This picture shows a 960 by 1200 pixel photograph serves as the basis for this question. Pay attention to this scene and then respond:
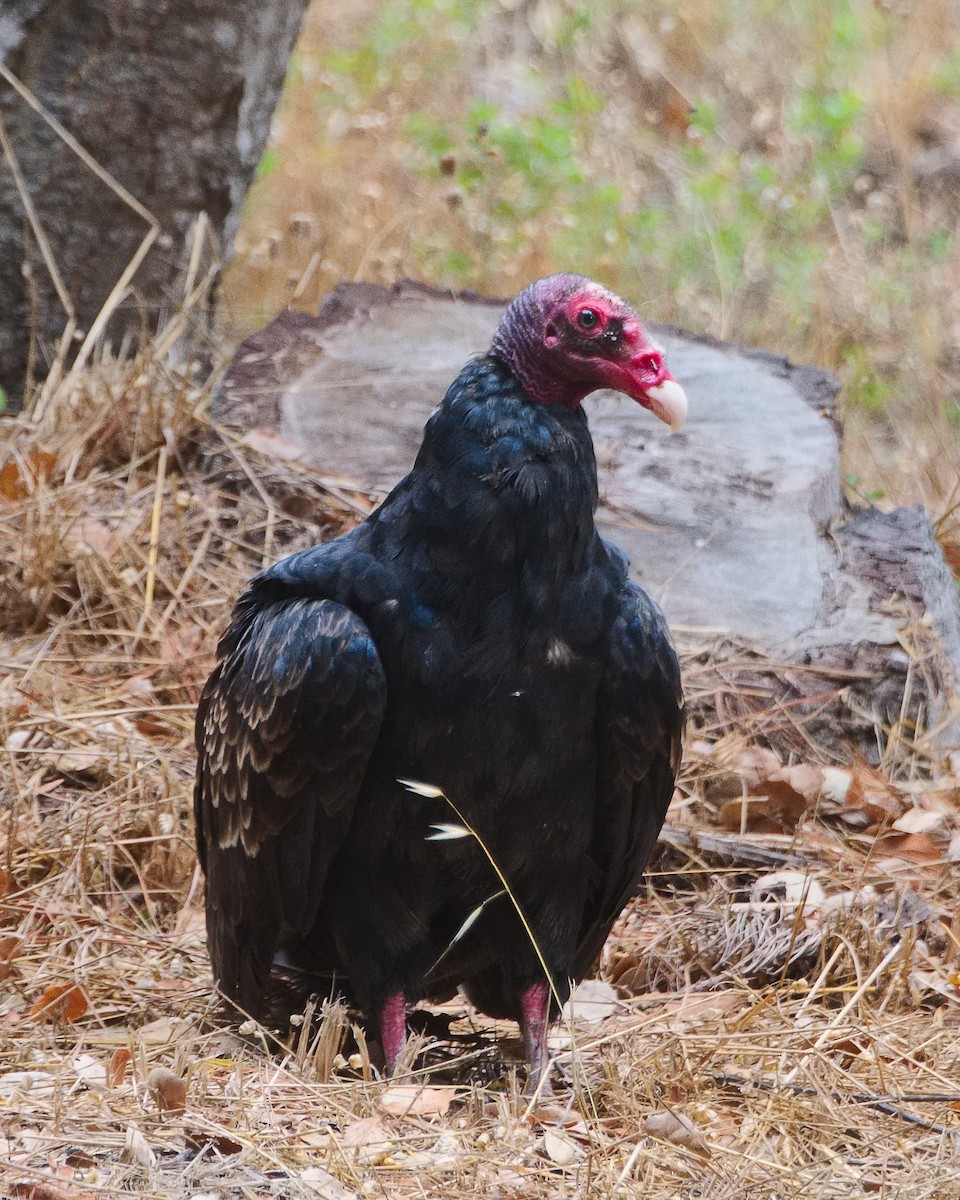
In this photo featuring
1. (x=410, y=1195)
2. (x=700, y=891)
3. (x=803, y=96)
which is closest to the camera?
(x=410, y=1195)

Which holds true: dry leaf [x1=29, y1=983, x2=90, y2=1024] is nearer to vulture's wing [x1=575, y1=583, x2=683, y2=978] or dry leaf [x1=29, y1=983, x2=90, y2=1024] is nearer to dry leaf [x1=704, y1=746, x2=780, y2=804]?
vulture's wing [x1=575, y1=583, x2=683, y2=978]

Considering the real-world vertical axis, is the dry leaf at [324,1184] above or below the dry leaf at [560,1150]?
above

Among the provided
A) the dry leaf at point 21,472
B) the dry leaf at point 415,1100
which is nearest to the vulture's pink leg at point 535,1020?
the dry leaf at point 415,1100

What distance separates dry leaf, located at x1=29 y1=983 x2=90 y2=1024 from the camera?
3031 mm

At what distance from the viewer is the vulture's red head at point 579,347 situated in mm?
2742

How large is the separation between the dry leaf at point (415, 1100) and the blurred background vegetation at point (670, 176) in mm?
3301

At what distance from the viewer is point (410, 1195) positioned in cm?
218

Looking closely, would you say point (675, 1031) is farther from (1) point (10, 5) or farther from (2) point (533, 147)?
(2) point (533, 147)

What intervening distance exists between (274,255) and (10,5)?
162 cm

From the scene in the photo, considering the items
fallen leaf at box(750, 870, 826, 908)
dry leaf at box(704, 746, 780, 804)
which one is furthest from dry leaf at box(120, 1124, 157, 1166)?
dry leaf at box(704, 746, 780, 804)

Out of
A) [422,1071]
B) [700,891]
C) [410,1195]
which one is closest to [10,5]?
[700,891]

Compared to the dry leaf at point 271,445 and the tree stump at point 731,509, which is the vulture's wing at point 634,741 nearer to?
the tree stump at point 731,509

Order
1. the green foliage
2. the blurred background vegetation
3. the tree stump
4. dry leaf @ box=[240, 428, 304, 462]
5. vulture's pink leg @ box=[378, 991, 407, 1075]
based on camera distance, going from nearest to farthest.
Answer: vulture's pink leg @ box=[378, 991, 407, 1075] → the tree stump → dry leaf @ box=[240, 428, 304, 462] → the blurred background vegetation → the green foliage

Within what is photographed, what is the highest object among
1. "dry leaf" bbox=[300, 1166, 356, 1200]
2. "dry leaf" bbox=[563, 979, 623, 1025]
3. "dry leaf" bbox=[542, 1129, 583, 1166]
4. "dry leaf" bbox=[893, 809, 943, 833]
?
"dry leaf" bbox=[893, 809, 943, 833]
